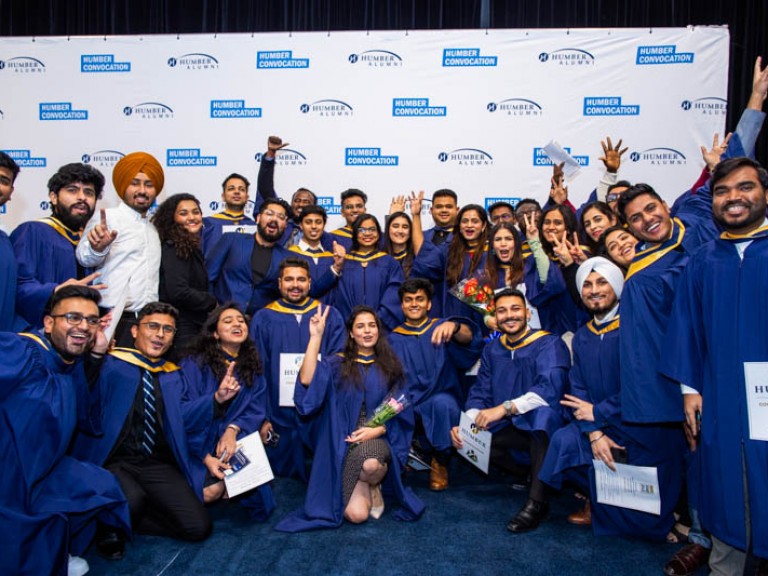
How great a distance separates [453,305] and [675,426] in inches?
85.0

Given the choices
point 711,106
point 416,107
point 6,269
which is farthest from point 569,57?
point 6,269

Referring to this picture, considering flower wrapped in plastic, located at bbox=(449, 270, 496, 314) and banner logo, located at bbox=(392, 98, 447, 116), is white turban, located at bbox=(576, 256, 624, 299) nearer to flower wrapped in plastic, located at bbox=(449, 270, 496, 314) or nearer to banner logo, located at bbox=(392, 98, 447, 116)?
flower wrapped in plastic, located at bbox=(449, 270, 496, 314)

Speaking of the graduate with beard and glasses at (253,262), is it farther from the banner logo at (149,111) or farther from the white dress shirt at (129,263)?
the banner logo at (149,111)

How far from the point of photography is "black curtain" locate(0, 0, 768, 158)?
292 inches

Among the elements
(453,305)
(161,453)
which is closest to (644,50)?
(453,305)

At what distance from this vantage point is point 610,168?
5.61 meters

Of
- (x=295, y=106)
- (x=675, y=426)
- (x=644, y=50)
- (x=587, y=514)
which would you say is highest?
(x=644, y=50)

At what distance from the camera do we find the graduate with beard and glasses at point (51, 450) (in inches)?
119

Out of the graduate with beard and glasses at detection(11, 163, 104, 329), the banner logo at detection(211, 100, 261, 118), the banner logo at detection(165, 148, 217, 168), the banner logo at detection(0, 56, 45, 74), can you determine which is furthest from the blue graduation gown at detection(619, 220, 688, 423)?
the banner logo at detection(0, 56, 45, 74)

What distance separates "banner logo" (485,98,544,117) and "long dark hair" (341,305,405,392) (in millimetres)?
3755

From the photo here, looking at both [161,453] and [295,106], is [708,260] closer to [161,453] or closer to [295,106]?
[161,453]

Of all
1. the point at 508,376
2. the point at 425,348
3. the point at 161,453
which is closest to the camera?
the point at 161,453

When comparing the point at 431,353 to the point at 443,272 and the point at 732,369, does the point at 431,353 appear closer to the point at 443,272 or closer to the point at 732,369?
the point at 443,272

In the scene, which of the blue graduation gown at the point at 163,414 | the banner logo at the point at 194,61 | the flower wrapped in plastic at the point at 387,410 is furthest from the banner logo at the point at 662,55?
the blue graduation gown at the point at 163,414
